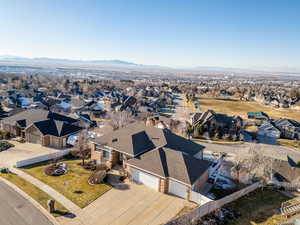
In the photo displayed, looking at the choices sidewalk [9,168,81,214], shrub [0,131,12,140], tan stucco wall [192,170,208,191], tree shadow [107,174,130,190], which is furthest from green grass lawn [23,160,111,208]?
shrub [0,131,12,140]

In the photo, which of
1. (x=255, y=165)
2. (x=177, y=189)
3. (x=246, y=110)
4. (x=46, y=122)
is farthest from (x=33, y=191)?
(x=246, y=110)

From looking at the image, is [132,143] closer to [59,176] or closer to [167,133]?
[167,133]

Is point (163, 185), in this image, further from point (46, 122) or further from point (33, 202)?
point (46, 122)

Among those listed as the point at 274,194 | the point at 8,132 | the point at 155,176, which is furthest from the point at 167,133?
the point at 8,132

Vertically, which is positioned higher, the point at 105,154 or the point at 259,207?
the point at 105,154

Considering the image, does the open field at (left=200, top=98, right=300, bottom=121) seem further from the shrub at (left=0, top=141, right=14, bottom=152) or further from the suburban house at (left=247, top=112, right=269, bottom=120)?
the shrub at (left=0, top=141, right=14, bottom=152)

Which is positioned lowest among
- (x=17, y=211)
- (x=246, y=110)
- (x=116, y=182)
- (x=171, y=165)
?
(x=17, y=211)

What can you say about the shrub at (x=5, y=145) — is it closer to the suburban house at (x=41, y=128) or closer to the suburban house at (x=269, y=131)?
the suburban house at (x=41, y=128)
